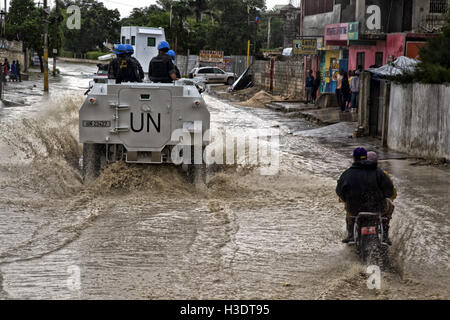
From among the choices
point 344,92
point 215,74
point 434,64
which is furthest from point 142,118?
point 215,74

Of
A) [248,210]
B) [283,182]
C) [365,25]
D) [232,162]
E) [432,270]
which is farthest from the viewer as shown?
[365,25]

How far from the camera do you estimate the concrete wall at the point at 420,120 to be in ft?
48.7

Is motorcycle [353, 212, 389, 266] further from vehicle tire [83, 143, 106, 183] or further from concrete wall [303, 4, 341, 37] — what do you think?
concrete wall [303, 4, 341, 37]

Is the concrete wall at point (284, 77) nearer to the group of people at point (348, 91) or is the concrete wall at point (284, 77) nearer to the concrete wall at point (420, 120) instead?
the group of people at point (348, 91)

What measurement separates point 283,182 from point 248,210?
237 centimetres

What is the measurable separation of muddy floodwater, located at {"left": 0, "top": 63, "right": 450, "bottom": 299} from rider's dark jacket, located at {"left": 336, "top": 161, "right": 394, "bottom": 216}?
59cm

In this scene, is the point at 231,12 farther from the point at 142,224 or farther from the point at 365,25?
the point at 142,224

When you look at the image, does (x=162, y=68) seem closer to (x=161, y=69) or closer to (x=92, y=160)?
(x=161, y=69)

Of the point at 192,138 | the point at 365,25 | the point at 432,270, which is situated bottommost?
the point at 432,270

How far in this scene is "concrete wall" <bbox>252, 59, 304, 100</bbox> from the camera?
35.8 m

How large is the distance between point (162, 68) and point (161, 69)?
25mm

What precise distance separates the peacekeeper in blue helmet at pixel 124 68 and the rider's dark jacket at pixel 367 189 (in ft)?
17.9
